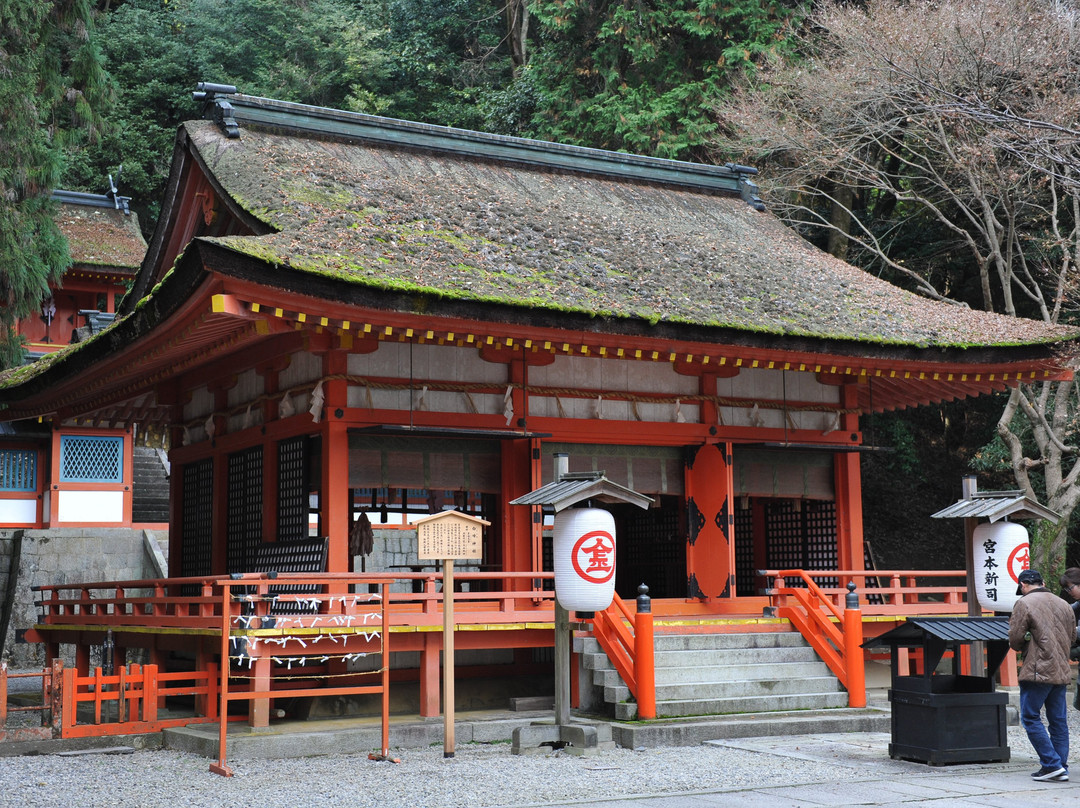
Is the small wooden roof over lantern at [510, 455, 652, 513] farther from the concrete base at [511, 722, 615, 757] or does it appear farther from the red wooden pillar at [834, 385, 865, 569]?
the red wooden pillar at [834, 385, 865, 569]

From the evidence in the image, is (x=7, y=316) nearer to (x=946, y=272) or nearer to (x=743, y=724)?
(x=743, y=724)

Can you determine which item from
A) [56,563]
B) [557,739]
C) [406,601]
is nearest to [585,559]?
[557,739]

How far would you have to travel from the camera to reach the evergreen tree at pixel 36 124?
1630 centimetres

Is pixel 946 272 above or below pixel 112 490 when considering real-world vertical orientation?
above

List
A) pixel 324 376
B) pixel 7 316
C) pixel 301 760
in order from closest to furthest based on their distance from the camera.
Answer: pixel 301 760 → pixel 324 376 → pixel 7 316

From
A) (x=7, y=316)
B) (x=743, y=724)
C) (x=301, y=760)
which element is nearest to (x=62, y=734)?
(x=301, y=760)

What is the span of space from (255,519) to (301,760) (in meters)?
4.72

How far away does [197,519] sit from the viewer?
51.2 ft

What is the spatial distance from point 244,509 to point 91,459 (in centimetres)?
755

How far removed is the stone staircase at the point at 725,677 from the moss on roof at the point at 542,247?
335 centimetres

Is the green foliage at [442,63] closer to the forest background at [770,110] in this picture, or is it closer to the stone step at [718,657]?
the forest background at [770,110]

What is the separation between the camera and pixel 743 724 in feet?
34.2

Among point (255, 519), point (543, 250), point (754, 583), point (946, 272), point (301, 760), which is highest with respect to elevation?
point (946, 272)

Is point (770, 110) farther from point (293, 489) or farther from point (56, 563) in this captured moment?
point (56, 563)
